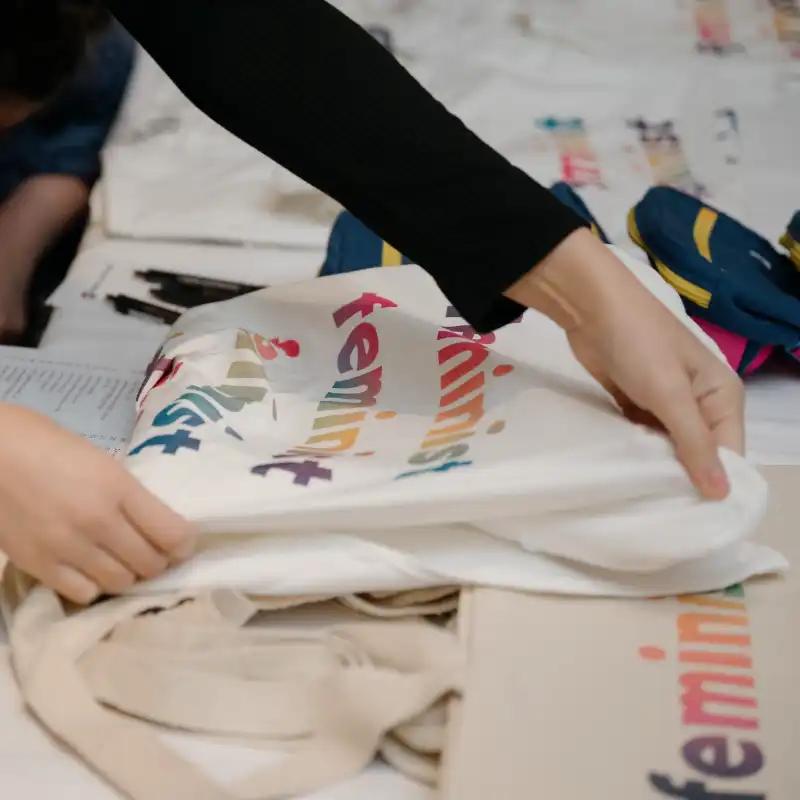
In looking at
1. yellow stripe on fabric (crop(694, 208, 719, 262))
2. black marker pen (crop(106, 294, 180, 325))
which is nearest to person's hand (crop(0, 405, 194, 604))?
black marker pen (crop(106, 294, 180, 325))

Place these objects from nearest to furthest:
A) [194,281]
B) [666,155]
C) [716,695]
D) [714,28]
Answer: [716,695]
[194,281]
[666,155]
[714,28]

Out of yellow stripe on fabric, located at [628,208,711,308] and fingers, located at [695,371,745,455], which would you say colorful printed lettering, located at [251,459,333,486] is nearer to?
fingers, located at [695,371,745,455]

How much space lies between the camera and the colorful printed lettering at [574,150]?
964 mm

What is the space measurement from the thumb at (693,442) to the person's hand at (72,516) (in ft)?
0.78

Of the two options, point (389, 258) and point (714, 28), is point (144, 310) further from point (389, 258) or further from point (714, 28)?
point (714, 28)

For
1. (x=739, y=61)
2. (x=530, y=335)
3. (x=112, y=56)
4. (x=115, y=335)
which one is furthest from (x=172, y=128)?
(x=739, y=61)

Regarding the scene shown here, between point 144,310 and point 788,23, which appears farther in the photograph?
point 788,23

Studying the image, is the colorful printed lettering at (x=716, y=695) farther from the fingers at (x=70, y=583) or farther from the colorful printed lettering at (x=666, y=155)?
the colorful printed lettering at (x=666, y=155)

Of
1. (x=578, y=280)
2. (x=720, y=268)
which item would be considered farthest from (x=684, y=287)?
(x=578, y=280)

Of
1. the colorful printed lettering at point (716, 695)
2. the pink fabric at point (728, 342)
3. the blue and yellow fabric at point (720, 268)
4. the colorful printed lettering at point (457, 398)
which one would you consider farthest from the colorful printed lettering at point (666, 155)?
the colorful printed lettering at point (716, 695)

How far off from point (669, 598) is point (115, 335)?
0.49 m

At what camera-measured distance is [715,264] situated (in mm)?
717

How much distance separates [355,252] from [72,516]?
36cm

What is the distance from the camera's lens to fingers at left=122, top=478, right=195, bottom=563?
0.44 meters
